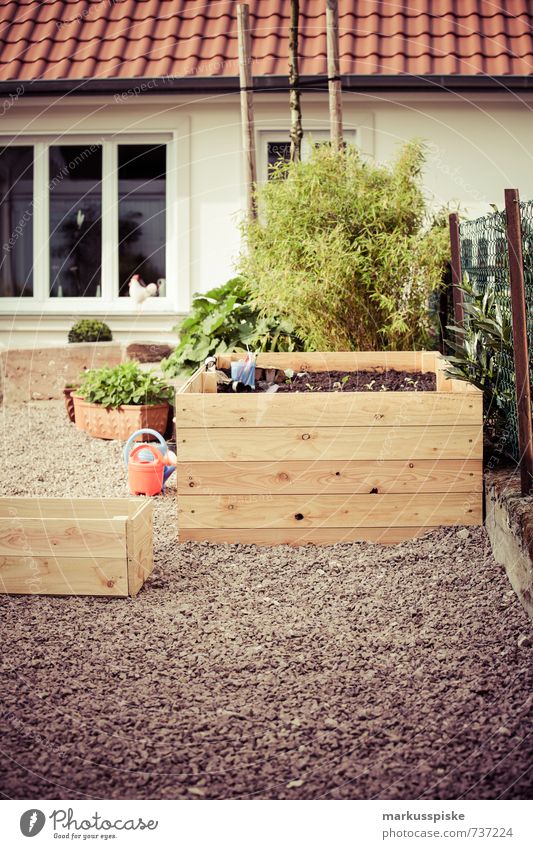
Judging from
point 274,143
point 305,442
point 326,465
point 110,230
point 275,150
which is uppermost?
point 274,143

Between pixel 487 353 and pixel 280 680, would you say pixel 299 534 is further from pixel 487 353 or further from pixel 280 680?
pixel 280 680

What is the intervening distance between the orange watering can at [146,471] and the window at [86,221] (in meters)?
4.75

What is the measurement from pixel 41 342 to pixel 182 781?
27.4ft

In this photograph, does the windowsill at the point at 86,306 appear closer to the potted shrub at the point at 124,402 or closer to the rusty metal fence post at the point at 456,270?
the potted shrub at the point at 124,402

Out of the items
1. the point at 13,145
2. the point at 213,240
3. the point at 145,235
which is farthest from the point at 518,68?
the point at 13,145

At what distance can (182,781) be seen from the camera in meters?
2.46

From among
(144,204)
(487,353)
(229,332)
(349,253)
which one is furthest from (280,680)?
(144,204)

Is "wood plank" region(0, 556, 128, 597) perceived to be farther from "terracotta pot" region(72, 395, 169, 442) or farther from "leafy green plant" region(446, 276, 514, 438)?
"terracotta pot" region(72, 395, 169, 442)

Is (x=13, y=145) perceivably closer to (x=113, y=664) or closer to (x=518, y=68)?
(x=518, y=68)

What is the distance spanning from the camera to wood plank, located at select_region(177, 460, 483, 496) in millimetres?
4496

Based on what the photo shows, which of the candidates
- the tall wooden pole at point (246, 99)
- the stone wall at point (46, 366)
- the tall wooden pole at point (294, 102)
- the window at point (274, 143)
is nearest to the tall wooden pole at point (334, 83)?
the tall wooden pole at point (294, 102)

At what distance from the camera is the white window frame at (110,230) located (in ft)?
33.2

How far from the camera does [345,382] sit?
591cm

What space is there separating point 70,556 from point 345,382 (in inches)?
100
